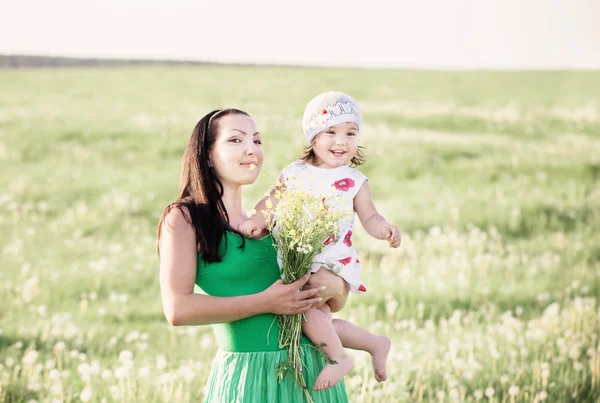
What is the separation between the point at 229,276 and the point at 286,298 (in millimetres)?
363

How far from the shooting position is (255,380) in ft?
14.5

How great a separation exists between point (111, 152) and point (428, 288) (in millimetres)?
11556

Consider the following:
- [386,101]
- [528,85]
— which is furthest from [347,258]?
[528,85]

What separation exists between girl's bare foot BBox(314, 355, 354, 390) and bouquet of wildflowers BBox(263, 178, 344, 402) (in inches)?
4.0

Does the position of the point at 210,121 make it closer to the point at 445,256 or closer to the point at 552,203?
the point at 445,256

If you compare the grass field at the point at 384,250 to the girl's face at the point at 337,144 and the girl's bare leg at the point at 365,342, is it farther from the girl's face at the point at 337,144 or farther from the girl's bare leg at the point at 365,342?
the girl's bare leg at the point at 365,342

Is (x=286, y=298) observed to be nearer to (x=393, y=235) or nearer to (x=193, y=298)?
(x=193, y=298)

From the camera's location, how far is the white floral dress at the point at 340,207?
491 centimetres

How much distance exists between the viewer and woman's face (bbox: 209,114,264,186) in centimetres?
457

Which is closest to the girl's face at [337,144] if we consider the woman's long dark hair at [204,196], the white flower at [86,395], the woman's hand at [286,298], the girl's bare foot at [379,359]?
the woman's long dark hair at [204,196]

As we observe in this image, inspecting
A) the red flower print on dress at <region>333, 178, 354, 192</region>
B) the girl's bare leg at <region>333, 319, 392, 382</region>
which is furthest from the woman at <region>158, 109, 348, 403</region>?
the red flower print on dress at <region>333, 178, 354, 192</region>

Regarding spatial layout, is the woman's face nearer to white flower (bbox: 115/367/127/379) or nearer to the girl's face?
the girl's face

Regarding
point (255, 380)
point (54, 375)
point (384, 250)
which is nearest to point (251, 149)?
point (255, 380)

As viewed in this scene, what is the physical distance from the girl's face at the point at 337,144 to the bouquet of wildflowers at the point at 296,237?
561 mm
